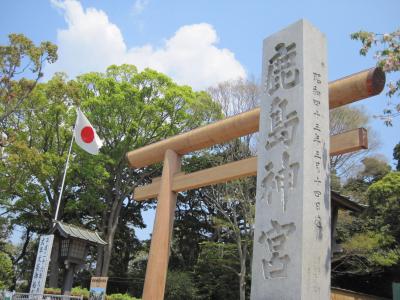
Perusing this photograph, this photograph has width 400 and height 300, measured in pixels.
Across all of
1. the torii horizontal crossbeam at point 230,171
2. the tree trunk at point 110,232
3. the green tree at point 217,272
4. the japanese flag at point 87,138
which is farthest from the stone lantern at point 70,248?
the tree trunk at point 110,232

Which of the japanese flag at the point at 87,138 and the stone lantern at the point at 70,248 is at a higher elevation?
the japanese flag at the point at 87,138

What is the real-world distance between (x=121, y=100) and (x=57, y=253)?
990cm

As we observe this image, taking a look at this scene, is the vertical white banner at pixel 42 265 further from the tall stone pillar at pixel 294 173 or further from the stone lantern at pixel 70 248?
the tall stone pillar at pixel 294 173

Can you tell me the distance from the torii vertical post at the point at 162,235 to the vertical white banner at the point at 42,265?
12.3 ft

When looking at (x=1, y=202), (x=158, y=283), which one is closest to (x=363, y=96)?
(x=158, y=283)

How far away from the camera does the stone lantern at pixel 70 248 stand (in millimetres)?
10977

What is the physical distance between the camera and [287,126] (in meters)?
4.99

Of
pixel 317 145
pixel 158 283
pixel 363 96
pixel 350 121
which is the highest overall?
pixel 350 121

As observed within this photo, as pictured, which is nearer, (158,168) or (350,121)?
(350,121)

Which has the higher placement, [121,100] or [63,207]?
[121,100]

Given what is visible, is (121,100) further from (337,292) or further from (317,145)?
(317,145)

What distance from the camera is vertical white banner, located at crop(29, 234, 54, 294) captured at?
10572 mm

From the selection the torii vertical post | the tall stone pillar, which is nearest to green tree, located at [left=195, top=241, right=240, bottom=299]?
the torii vertical post

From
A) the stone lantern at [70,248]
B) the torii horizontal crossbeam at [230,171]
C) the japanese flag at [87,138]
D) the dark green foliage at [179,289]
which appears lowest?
the dark green foliage at [179,289]
